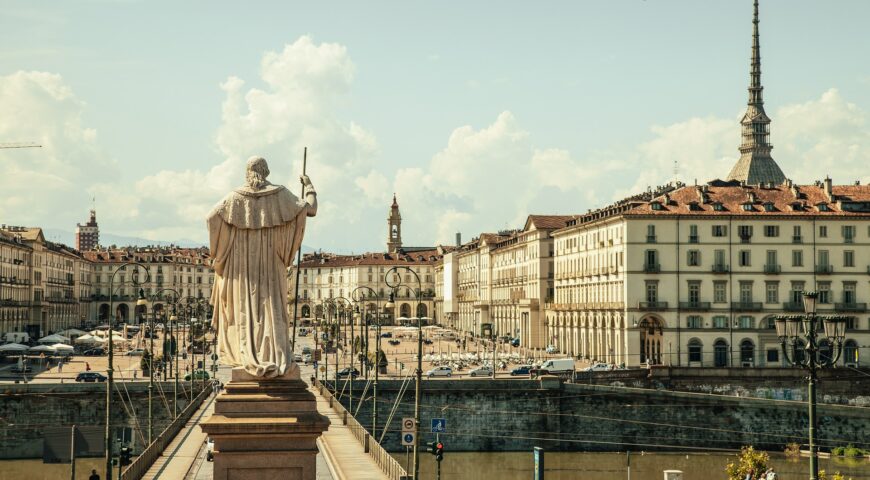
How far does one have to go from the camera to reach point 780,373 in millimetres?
93562

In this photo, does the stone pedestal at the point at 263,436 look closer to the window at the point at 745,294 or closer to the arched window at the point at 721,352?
the arched window at the point at 721,352

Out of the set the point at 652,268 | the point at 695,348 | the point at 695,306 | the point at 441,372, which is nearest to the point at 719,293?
the point at 695,306

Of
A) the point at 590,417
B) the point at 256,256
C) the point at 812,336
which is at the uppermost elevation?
the point at 256,256

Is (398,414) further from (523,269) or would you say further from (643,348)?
(523,269)

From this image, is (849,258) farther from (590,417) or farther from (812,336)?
(812,336)

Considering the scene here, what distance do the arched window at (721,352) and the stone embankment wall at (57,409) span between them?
41.8 m

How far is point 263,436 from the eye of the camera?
685 inches

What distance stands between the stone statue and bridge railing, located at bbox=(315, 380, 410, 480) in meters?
18.6

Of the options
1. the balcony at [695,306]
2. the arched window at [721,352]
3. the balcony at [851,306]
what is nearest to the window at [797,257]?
the balcony at [851,306]

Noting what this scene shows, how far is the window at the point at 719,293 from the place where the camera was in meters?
103

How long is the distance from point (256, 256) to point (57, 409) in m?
66.2


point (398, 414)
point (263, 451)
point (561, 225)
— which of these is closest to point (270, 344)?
point (263, 451)

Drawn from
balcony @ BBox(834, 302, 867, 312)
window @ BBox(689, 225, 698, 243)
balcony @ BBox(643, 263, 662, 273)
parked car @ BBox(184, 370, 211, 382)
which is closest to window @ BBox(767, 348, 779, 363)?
balcony @ BBox(834, 302, 867, 312)

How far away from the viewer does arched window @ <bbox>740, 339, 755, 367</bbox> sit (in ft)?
333
